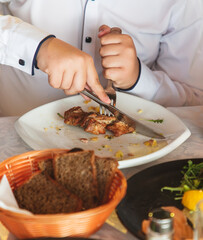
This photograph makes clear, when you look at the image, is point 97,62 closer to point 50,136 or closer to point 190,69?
point 190,69

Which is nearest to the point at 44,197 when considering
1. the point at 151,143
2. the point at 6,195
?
the point at 6,195

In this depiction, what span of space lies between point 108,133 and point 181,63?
2.30 ft

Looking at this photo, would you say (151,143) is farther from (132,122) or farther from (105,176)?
(105,176)

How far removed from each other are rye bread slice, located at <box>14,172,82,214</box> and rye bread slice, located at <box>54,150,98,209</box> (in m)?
0.02

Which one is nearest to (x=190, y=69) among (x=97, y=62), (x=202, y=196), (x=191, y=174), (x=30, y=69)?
(x=97, y=62)

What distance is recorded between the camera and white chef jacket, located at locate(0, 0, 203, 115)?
5.13ft

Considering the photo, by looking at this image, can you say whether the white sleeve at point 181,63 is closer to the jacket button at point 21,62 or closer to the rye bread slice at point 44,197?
the jacket button at point 21,62

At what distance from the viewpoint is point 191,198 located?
30.1 inches

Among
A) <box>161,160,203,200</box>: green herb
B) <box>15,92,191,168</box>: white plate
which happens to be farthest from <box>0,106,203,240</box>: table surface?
<box>161,160,203,200</box>: green herb

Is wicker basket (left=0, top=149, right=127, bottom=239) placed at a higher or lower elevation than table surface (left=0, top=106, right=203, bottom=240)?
higher

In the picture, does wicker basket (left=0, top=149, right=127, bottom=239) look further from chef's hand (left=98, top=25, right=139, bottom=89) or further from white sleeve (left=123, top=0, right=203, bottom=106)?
white sleeve (left=123, top=0, right=203, bottom=106)

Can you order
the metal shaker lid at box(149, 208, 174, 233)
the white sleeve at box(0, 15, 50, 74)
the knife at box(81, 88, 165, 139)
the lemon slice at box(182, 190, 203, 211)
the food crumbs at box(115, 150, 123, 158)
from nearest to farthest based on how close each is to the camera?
the metal shaker lid at box(149, 208, 174, 233), the lemon slice at box(182, 190, 203, 211), the food crumbs at box(115, 150, 123, 158), the knife at box(81, 88, 165, 139), the white sleeve at box(0, 15, 50, 74)

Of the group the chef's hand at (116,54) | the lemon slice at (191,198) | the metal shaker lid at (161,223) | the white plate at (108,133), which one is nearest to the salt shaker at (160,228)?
the metal shaker lid at (161,223)

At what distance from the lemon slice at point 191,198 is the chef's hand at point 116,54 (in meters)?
0.65
